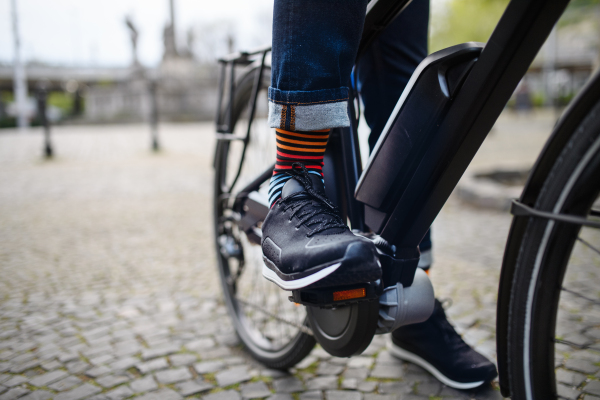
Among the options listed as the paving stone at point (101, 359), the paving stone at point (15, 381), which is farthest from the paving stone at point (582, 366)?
→ the paving stone at point (15, 381)

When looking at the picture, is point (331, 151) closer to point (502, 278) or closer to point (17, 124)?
point (502, 278)

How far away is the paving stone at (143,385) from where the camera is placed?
1.54 metres

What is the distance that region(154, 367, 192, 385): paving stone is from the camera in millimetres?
1604

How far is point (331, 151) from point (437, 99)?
1.36 feet

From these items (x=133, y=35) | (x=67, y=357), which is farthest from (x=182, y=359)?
(x=133, y=35)

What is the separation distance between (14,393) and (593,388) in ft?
6.27

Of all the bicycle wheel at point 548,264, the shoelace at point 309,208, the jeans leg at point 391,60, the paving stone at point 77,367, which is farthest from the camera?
the paving stone at point 77,367

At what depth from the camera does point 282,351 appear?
159cm

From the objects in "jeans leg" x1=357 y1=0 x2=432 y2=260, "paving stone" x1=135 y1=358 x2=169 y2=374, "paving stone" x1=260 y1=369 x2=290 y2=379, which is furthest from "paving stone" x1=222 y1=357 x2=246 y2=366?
"jeans leg" x1=357 y1=0 x2=432 y2=260

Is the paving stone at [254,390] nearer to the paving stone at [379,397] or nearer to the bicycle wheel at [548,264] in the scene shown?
the paving stone at [379,397]

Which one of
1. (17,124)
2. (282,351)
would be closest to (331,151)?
(282,351)

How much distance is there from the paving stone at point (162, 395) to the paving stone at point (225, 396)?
10 centimetres

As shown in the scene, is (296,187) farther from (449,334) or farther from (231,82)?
(231,82)

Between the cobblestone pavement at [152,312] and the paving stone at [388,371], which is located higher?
the paving stone at [388,371]
